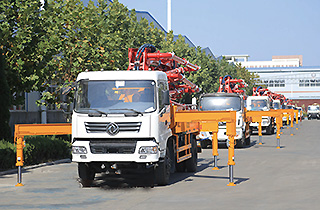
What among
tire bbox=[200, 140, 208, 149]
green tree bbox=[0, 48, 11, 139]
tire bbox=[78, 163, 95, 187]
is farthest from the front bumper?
tire bbox=[200, 140, 208, 149]

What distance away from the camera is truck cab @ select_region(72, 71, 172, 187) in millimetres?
14094

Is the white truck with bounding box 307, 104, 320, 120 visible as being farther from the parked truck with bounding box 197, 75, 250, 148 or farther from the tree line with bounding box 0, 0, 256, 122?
the parked truck with bounding box 197, 75, 250, 148

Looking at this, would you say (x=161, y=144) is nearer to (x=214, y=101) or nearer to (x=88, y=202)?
(x=88, y=202)

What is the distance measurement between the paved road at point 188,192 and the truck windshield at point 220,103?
10.7 meters

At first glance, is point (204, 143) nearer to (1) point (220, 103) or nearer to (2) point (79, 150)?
(1) point (220, 103)

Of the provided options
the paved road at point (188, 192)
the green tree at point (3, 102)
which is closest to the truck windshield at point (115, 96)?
Result: the paved road at point (188, 192)

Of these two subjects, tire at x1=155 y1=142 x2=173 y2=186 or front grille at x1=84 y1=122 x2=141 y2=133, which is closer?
front grille at x1=84 y1=122 x2=141 y2=133

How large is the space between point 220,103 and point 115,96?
16.8 meters

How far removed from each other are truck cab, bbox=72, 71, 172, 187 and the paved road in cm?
73

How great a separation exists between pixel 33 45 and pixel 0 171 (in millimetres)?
6338

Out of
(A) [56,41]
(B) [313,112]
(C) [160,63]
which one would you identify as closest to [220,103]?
(C) [160,63]

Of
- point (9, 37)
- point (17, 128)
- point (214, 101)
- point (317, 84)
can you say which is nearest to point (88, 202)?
point (17, 128)

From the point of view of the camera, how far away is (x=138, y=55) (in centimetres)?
2114

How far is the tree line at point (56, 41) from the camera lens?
75.3ft
